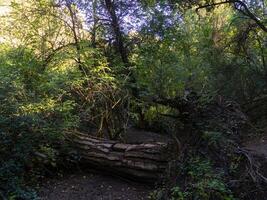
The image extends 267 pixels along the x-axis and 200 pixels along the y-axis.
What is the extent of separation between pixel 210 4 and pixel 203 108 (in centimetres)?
445

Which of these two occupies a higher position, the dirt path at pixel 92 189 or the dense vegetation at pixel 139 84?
the dense vegetation at pixel 139 84

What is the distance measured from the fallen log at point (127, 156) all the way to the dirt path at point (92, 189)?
18cm

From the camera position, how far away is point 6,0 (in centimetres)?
1065

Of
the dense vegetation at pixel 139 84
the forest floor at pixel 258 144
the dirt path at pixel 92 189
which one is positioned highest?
the dense vegetation at pixel 139 84

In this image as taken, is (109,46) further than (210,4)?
Yes

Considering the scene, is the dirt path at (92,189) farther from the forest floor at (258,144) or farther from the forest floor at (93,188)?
the forest floor at (258,144)

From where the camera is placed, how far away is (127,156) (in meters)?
6.05

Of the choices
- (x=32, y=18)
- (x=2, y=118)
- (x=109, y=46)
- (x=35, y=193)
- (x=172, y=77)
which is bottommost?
(x=35, y=193)

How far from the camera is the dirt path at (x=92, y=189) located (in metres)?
5.63

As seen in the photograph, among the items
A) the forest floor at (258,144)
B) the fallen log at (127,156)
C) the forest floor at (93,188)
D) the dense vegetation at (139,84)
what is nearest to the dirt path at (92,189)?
the forest floor at (93,188)

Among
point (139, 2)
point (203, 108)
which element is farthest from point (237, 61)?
point (203, 108)

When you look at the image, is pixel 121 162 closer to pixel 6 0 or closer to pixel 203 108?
pixel 203 108

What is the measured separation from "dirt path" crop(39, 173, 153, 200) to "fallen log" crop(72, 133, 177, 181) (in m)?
0.18

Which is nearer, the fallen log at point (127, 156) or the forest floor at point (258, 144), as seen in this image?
the fallen log at point (127, 156)
